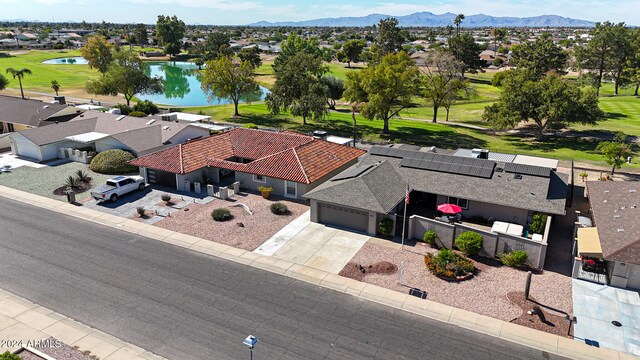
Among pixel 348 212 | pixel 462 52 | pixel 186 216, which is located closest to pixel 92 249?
pixel 186 216

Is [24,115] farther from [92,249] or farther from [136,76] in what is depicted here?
[92,249]

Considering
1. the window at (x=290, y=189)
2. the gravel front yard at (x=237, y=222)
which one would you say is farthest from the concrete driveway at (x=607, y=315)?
the window at (x=290, y=189)

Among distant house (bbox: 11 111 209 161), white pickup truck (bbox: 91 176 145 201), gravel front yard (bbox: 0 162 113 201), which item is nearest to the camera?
white pickup truck (bbox: 91 176 145 201)

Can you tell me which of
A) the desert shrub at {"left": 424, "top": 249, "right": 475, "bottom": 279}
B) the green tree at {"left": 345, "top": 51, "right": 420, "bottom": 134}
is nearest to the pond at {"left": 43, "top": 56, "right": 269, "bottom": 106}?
Answer: the green tree at {"left": 345, "top": 51, "right": 420, "bottom": 134}

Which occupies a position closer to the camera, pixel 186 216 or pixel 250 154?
pixel 186 216

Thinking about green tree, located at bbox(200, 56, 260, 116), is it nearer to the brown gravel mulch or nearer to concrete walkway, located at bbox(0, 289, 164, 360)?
concrete walkway, located at bbox(0, 289, 164, 360)

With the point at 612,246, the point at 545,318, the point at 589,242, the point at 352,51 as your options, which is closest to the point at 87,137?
the point at 545,318

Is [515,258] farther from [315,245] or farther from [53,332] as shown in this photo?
[53,332]
